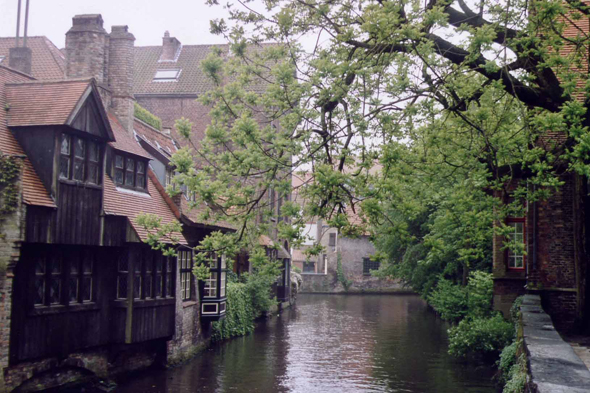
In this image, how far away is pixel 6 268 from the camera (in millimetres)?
12086

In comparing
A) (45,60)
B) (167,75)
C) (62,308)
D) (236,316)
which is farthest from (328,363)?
(167,75)

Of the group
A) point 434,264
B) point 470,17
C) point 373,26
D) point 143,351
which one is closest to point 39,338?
point 143,351

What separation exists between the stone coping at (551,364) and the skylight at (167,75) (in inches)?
1224

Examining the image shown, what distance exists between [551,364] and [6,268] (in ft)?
32.1

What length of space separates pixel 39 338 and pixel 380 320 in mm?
22515

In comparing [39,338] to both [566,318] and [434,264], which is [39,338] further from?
[434,264]

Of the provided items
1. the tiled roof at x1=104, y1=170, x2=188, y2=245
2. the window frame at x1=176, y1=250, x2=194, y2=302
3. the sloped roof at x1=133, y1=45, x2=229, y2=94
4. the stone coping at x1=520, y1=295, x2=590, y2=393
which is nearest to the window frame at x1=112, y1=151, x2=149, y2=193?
the tiled roof at x1=104, y1=170, x2=188, y2=245

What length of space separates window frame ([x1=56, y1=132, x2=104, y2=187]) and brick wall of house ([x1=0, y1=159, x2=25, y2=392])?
182 cm

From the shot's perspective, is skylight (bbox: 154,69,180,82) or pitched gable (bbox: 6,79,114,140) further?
skylight (bbox: 154,69,180,82)

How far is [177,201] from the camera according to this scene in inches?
766

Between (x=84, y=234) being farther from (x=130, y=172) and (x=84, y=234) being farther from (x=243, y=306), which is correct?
(x=243, y=306)

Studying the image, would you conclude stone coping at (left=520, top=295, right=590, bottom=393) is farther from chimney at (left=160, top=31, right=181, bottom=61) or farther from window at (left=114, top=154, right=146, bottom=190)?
chimney at (left=160, top=31, right=181, bottom=61)

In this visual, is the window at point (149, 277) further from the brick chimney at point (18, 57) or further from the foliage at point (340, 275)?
the foliage at point (340, 275)

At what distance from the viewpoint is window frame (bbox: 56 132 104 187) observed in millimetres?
14070
